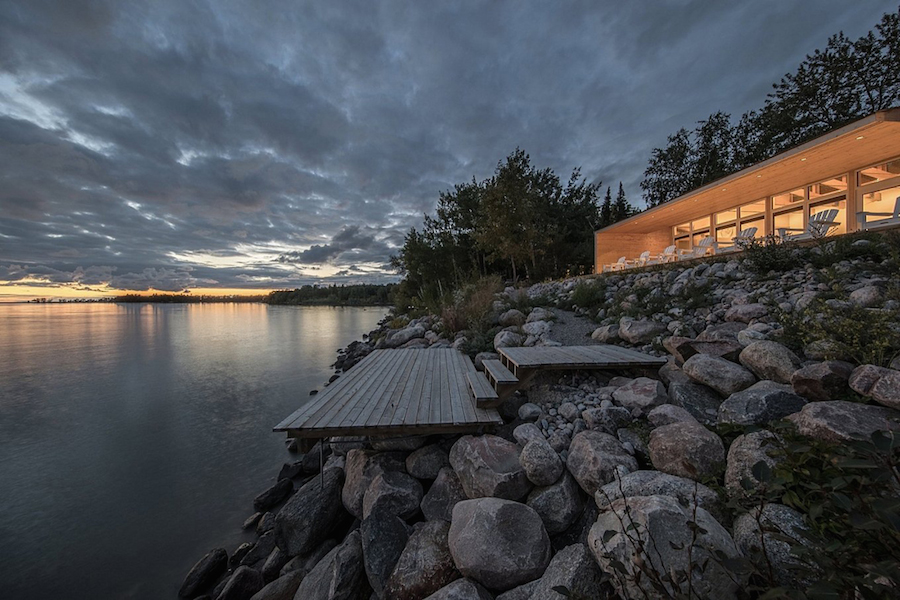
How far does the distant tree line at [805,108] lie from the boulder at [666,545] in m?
15.9

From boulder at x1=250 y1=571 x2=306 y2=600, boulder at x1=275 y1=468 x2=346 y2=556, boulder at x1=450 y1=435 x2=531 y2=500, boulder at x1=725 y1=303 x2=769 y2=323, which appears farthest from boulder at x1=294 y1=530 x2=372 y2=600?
boulder at x1=725 y1=303 x2=769 y2=323

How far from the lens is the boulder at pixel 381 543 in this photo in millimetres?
2541

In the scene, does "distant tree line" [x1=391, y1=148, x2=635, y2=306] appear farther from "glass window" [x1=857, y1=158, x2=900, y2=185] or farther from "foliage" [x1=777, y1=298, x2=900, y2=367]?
"foliage" [x1=777, y1=298, x2=900, y2=367]

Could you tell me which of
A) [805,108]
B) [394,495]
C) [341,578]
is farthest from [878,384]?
[805,108]

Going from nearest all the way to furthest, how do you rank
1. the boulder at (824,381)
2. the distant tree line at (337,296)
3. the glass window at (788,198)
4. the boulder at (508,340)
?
1. the boulder at (824,381)
2. the boulder at (508,340)
3. the glass window at (788,198)
4. the distant tree line at (337,296)

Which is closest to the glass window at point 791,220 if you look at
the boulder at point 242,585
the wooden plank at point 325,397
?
the wooden plank at point 325,397

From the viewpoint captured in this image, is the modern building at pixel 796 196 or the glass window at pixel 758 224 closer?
the modern building at pixel 796 196

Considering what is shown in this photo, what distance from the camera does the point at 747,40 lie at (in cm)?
1323

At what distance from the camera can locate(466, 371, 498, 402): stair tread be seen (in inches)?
138

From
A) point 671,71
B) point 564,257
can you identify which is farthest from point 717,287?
point 564,257

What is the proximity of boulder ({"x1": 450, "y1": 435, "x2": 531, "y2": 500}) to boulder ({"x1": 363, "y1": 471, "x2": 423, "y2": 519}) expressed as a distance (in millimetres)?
437

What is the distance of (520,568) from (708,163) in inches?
1154

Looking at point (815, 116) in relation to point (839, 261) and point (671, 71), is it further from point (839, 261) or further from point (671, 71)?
point (839, 261)

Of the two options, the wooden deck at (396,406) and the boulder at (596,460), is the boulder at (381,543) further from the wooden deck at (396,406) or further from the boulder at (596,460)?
the boulder at (596,460)
